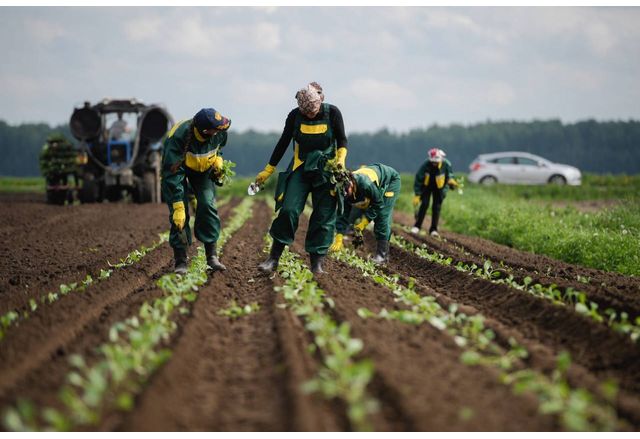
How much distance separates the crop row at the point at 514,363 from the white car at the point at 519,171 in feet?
71.6

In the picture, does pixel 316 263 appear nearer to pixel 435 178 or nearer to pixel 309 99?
pixel 309 99

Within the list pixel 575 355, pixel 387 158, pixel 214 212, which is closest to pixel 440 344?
pixel 575 355

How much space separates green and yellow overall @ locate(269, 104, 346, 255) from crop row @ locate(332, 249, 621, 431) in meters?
1.09

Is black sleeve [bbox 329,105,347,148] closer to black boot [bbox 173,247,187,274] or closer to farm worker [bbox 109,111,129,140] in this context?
black boot [bbox 173,247,187,274]

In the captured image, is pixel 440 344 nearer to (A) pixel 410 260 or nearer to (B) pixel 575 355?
(B) pixel 575 355

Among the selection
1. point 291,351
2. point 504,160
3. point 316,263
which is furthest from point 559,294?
point 504,160

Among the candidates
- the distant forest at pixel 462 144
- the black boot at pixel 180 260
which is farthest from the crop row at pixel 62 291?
the distant forest at pixel 462 144

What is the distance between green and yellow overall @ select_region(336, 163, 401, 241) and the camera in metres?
7.63

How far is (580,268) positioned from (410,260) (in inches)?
86.1

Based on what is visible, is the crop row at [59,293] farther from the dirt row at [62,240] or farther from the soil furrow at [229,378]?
the soil furrow at [229,378]

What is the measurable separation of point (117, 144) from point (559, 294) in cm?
1474

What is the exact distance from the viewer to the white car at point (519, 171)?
27000 mm

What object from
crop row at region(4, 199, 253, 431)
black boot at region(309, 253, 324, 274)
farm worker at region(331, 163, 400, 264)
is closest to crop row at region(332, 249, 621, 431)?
black boot at region(309, 253, 324, 274)

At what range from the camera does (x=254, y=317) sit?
5258mm
